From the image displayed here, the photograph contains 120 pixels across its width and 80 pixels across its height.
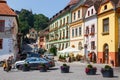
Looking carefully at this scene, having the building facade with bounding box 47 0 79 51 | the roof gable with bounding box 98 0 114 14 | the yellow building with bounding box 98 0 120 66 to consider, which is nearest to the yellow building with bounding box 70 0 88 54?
the building facade with bounding box 47 0 79 51

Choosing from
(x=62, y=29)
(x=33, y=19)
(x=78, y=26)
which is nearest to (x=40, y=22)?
(x=33, y=19)

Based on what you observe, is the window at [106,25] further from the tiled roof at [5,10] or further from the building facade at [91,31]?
the tiled roof at [5,10]

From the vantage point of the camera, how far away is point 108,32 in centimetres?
4200

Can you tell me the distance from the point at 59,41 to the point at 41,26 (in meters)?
75.5

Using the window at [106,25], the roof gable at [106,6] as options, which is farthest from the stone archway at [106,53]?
the roof gable at [106,6]

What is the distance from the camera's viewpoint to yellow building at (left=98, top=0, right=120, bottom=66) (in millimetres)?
40094

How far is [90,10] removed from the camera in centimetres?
4972

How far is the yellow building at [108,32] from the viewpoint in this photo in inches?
1578

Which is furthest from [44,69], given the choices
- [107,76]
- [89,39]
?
[89,39]

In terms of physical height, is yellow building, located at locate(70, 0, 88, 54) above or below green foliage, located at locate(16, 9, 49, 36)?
below

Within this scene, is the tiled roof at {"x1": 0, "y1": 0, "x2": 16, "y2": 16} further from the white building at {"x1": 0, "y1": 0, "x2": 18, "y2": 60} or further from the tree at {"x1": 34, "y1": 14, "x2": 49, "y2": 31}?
the tree at {"x1": 34, "y1": 14, "x2": 49, "y2": 31}

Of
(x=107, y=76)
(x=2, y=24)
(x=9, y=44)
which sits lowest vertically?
A: (x=107, y=76)

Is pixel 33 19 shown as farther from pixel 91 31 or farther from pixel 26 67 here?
pixel 26 67

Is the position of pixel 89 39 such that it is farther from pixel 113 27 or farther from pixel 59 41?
pixel 59 41
